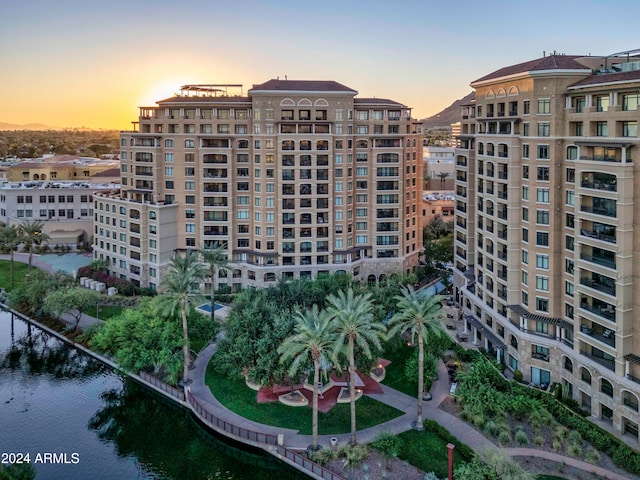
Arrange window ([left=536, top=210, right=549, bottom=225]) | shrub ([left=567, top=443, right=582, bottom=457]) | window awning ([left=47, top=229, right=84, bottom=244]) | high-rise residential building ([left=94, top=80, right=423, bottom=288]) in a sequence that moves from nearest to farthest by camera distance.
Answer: shrub ([left=567, top=443, right=582, bottom=457]) → window ([left=536, top=210, right=549, bottom=225]) → high-rise residential building ([left=94, top=80, right=423, bottom=288]) → window awning ([left=47, top=229, right=84, bottom=244])

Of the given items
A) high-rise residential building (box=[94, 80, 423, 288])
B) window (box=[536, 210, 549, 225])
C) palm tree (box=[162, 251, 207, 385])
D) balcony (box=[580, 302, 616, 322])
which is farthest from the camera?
high-rise residential building (box=[94, 80, 423, 288])

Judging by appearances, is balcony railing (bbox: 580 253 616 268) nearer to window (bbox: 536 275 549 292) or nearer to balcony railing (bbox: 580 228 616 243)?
Result: balcony railing (bbox: 580 228 616 243)

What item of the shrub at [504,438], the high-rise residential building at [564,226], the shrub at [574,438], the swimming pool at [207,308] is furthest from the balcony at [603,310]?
the swimming pool at [207,308]

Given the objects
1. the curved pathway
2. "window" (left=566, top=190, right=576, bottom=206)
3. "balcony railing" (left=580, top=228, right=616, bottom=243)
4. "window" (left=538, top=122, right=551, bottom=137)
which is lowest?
the curved pathway

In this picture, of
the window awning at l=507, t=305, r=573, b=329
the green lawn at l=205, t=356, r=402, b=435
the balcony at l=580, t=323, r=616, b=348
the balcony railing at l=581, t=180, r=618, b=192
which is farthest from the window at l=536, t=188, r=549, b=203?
the green lawn at l=205, t=356, r=402, b=435

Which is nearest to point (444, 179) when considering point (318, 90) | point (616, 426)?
point (318, 90)

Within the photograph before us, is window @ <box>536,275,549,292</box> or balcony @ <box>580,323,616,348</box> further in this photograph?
window @ <box>536,275,549,292</box>

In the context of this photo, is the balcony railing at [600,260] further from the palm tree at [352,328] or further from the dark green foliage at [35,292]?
the dark green foliage at [35,292]
